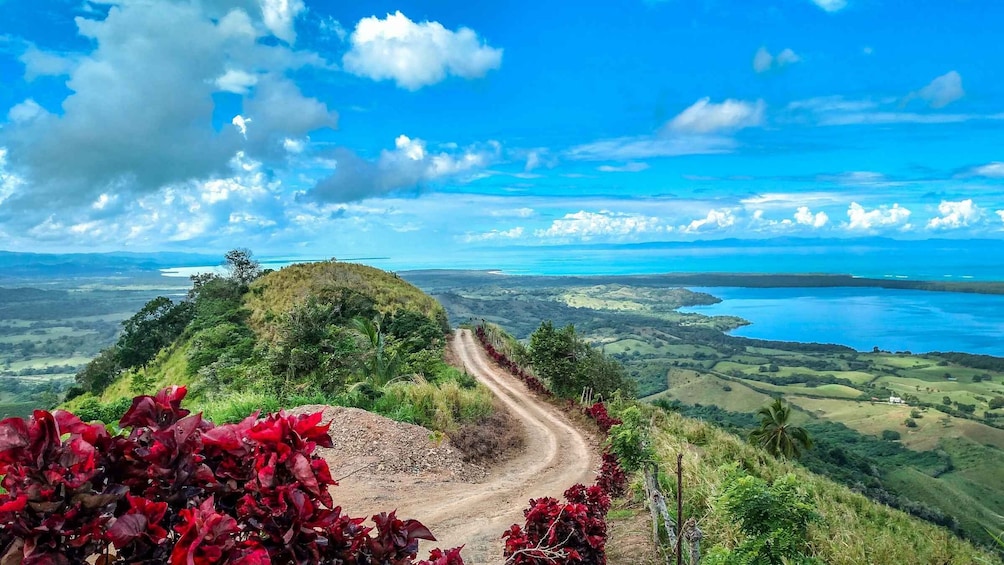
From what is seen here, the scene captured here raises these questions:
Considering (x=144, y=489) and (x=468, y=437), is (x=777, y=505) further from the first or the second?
(x=468, y=437)

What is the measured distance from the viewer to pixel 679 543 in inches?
188

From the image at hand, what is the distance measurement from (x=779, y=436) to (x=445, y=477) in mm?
26140

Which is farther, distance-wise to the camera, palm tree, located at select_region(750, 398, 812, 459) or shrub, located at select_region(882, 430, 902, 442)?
shrub, located at select_region(882, 430, 902, 442)

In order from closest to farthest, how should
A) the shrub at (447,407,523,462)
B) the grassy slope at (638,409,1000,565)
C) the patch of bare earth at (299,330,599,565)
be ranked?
the grassy slope at (638,409,1000,565) < the patch of bare earth at (299,330,599,565) < the shrub at (447,407,523,462)

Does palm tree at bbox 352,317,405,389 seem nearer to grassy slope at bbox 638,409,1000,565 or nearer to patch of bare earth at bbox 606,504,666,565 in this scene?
grassy slope at bbox 638,409,1000,565

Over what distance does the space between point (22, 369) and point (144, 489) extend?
262 ft

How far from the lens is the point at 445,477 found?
10.3 m

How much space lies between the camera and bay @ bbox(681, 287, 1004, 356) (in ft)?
418

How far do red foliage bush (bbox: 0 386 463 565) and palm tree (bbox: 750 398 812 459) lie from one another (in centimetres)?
3050

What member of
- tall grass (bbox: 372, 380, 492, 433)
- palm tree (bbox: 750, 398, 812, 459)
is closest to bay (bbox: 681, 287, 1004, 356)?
palm tree (bbox: 750, 398, 812, 459)

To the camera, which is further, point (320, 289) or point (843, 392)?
point (843, 392)

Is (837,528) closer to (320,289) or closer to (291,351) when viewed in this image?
(291,351)

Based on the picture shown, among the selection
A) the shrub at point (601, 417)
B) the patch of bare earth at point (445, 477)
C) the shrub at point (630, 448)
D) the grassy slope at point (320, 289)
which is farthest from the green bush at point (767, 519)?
the grassy slope at point (320, 289)

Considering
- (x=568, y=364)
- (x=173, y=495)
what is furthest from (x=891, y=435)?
(x=173, y=495)
